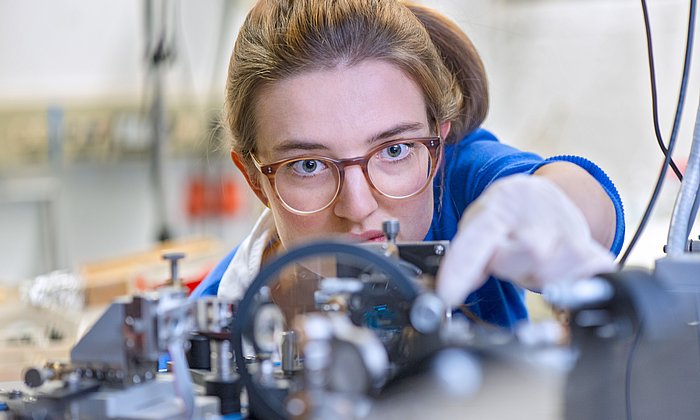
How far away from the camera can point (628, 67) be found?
3.06 m

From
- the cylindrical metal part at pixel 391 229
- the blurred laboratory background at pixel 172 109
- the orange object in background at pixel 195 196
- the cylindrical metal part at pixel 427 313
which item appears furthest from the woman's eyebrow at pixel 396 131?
the orange object in background at pixel 195 196

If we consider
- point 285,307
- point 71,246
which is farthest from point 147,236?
point 285,307

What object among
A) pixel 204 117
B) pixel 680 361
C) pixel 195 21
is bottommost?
pixel 680 361

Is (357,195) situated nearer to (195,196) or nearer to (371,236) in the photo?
(371,236)

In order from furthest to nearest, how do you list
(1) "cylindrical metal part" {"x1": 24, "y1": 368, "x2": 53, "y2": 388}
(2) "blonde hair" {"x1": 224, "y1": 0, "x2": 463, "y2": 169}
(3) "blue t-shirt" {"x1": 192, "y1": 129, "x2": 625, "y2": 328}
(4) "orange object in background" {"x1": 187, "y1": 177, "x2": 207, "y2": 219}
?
(4) "orange object in background" {"x1": 187, "y1": 177, "x2": 207, "y2": 219}
(2) "blonde hair" {"x1": 224, "y1": 0, "x2": 463, "y2": 169}
(3) "blue t-shirt" {"x1": 192, "y1": 129, "x2": 625, "y2": 328}
(1) "cylindrical metal part" {"x1": 24, "y1": 368, "x2": 53, "y2": 388}

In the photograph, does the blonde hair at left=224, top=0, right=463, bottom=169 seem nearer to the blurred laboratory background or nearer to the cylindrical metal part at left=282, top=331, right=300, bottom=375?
the cylindrical metal part at left=282, top=331, right=300, bottom=375

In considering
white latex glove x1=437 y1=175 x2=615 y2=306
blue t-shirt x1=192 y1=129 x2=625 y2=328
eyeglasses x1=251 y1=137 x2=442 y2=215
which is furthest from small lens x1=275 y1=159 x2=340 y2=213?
white latex glove x1=437 y1=175 x2=615 y2=306

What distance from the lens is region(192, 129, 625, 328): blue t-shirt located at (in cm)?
96

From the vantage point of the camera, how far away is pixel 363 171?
1.00m

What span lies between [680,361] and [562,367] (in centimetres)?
16

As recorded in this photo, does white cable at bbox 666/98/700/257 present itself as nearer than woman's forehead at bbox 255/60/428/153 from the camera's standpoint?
Yes

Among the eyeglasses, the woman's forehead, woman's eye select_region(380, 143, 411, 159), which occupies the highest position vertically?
the woman's forehead

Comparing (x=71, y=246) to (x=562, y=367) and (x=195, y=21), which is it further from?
(x=562, y=367)

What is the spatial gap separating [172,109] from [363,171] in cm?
215
